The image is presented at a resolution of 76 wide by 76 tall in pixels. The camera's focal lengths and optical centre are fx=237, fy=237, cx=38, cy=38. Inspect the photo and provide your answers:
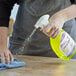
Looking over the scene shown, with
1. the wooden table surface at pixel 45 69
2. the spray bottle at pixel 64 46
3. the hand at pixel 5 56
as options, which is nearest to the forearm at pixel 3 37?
the hand at pixel 5 56

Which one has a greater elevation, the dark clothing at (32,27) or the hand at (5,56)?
the dark clothing at (32,27)

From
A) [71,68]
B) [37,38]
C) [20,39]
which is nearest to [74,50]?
[71,68]

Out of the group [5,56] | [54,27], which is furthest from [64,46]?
[5,56]

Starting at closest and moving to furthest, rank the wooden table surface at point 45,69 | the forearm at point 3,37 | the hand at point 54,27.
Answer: the wooden table surface at point 45,69
the hand at point 54,27
the forearm at point 3,37

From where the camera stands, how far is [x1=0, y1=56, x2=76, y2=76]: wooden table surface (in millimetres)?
1021

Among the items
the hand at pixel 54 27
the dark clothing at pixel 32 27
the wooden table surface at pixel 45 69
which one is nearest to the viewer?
the wooden table surface at pixel 45 69

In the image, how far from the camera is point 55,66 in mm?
1190

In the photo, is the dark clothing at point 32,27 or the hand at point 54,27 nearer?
the hand at point 54,27

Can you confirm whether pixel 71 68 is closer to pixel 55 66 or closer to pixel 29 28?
pixel 55 66

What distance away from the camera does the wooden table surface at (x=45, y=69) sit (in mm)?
1021

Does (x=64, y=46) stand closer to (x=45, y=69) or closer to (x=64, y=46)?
(x=64, y=46)

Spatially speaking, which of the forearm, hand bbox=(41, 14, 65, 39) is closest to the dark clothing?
the forearm

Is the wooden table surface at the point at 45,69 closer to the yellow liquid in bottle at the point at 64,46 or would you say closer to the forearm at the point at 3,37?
the yellow liquid in bottle at the point at 64,46

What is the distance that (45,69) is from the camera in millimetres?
1106
